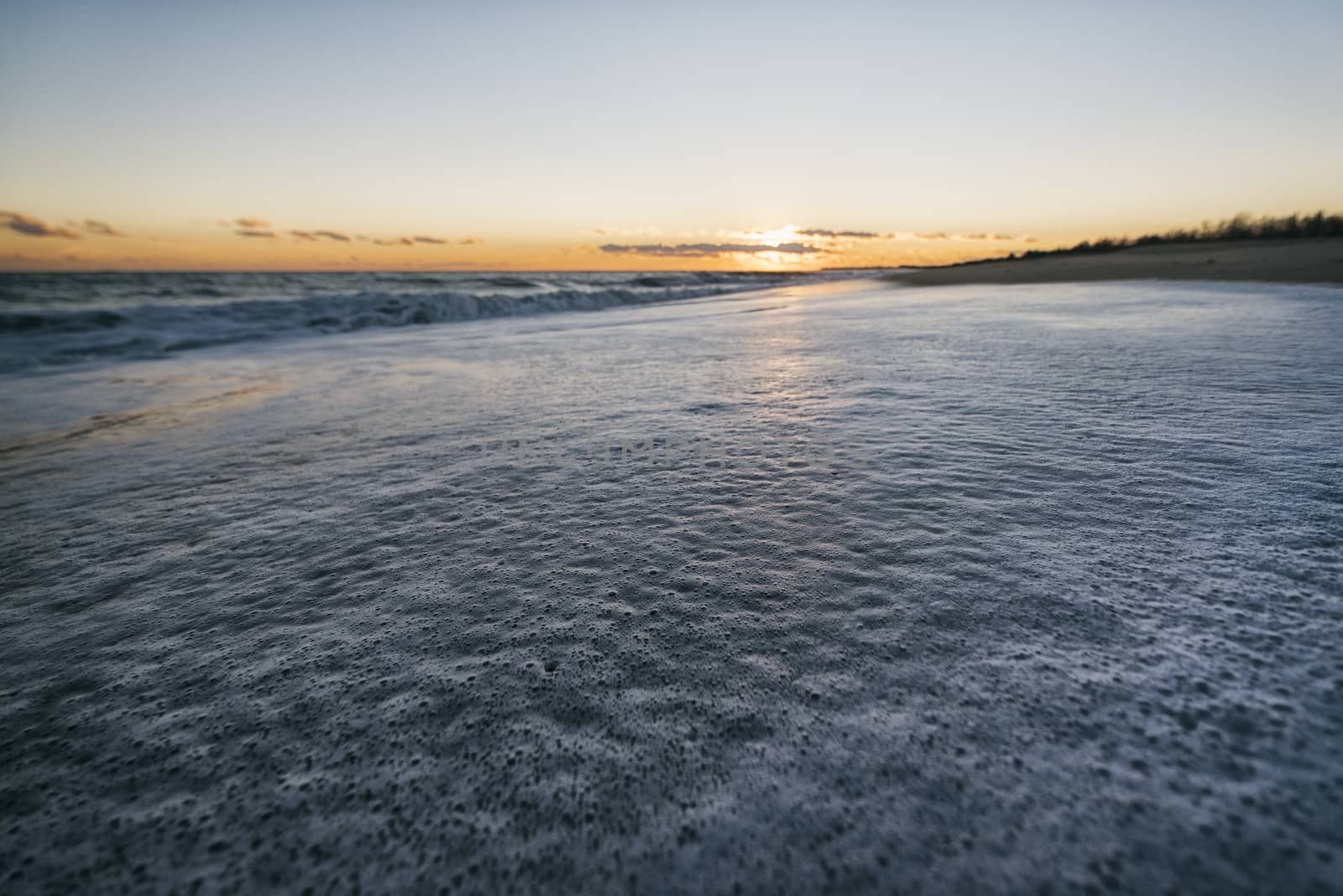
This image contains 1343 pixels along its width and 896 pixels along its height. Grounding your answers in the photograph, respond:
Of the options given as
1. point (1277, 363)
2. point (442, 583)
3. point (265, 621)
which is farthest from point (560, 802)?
point (1277, 363)

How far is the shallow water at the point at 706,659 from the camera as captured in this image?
732mm

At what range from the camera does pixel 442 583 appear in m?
1.44

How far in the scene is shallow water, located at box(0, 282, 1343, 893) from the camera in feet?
2.40

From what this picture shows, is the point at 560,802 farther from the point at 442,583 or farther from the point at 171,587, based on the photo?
the point at 171,587

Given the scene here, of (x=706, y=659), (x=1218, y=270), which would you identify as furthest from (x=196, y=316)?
(x=1218, y=270)

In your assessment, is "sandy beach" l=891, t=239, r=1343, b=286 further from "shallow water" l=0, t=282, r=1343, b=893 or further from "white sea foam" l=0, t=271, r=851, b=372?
"white sea foam" l=0, t=271, r=851, b=372

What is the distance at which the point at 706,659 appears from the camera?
3.57 feet

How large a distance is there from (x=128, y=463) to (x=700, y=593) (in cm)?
309

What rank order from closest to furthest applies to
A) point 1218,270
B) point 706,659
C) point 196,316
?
point 706,659
point 1218,270
point 196,316

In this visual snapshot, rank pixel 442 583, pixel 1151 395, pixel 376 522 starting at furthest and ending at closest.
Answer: pixel 1151 395
pixel 376 522
pixel 442 583

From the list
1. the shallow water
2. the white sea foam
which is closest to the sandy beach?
the shallow water

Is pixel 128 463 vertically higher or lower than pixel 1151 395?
lower

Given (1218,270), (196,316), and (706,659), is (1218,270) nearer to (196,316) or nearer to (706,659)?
(706,659)

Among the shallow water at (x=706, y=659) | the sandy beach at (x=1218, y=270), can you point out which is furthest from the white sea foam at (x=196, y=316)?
the sandy beach at (x=1218, y=270)
